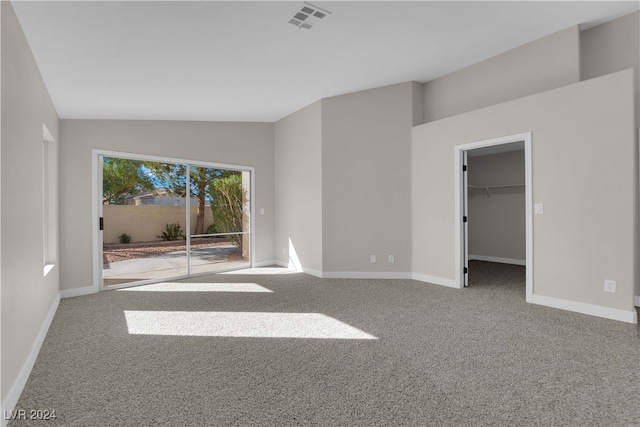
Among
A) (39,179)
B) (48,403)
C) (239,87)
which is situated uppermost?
(239,87)

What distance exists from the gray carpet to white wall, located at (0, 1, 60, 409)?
0.24 metres

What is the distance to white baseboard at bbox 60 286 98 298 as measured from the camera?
474cm

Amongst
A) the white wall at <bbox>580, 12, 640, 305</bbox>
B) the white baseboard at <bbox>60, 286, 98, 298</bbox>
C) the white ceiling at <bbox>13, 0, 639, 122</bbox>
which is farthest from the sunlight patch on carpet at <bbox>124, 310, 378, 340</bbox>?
the white wall at <bbox>580, 12, 640, 305</bbox>

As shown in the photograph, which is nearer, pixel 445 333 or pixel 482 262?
pixel 445 333

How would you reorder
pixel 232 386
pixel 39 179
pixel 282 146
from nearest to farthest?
pixel 232 386, pixel 39 179, pixel 282 146

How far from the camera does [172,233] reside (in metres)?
5.88

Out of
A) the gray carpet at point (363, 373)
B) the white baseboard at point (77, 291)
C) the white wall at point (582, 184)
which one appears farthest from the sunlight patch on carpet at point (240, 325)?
the white wall at point (582, 184)

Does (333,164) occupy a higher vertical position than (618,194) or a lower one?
higher

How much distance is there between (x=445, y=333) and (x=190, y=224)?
4.51 m

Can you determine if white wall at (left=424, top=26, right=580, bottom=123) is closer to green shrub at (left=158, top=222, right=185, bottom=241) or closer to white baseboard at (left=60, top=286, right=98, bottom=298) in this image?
green shrub at (left=158, top=222, right=185, bottom=241)

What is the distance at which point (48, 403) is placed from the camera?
6.96 ft

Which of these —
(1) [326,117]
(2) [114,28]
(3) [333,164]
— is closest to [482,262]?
(3) [333,164]

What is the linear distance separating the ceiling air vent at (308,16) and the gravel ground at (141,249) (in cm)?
406

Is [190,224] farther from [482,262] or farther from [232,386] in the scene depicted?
[482,262]
